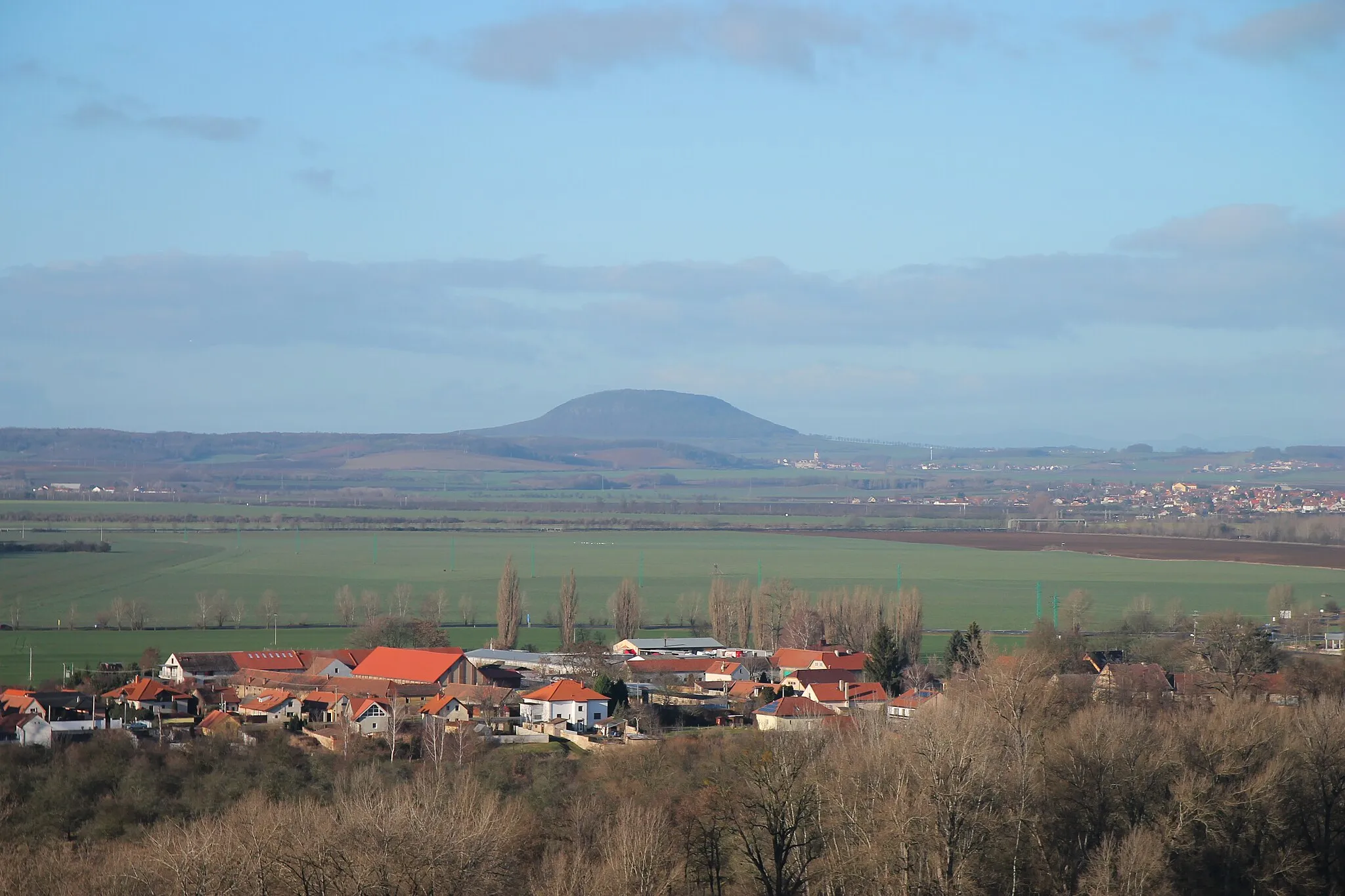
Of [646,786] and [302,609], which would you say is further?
[302,609]

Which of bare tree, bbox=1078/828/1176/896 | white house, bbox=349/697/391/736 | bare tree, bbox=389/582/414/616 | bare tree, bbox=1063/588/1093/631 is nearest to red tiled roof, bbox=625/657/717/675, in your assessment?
white house, bbox=349/697/391/736

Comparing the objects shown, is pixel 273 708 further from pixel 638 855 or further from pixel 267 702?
pixel 638 855

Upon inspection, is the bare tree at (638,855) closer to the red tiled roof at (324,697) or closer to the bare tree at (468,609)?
the red tiled roof at (324,697)

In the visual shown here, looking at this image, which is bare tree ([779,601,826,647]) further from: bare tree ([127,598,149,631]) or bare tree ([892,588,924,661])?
bare tree ([127,598,149,631])

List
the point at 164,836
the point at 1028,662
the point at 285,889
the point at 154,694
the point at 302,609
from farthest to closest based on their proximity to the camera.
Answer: the point at 302,609 < the point at 154,694 < the point at 1028,662 < the point at 164,836 < the point at 285,889

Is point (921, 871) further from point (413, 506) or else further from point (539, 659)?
point (413, 506)

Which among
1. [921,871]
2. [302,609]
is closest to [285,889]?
[921,871]

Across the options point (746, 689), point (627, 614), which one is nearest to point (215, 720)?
point (746, 689)

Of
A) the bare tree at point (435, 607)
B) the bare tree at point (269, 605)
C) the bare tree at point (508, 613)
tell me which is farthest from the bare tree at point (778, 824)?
the bare tree at point (269, 605)
